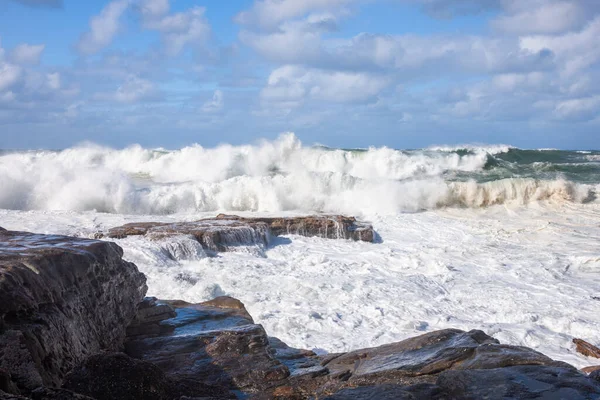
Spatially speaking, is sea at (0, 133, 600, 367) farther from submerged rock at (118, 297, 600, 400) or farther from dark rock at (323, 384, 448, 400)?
dark rock at (323, 384, 448, 400)

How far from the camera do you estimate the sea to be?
9.32 metres

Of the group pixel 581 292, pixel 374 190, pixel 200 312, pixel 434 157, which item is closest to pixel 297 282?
pixel 200 312

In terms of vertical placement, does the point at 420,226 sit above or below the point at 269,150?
below

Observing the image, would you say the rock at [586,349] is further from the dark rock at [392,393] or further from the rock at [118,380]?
the rock at [118,380]

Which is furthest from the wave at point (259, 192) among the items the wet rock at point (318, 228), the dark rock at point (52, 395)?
the dark rock at point (52, 395)

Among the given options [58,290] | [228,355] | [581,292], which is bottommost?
[581,292]

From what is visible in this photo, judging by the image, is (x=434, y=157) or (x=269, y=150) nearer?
(x=269, y=150)

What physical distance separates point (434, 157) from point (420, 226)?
57.0 feet

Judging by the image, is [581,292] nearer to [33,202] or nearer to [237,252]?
[237,252]

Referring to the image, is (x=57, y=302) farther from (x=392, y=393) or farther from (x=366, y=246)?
(x=366, y=246)

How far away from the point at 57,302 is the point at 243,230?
31.5ft

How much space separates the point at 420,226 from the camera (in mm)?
17922

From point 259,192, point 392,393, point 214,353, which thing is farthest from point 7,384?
point 259,192

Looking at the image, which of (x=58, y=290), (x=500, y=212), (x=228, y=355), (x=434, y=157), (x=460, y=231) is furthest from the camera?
(x=434, y=157)
